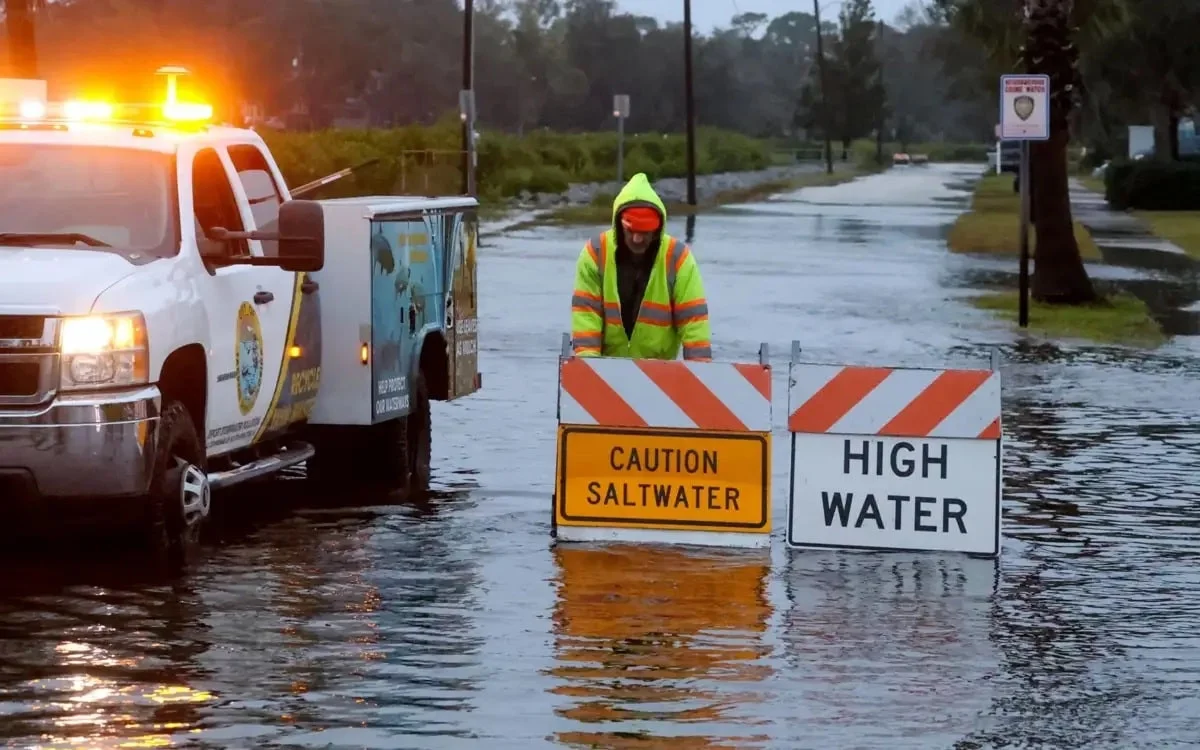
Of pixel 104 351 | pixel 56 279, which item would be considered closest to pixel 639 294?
pixel 104 351

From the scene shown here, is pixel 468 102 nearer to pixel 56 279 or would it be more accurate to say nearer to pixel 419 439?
pixel 419 439

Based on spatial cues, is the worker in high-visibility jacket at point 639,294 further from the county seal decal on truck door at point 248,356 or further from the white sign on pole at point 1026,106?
the white sign on pole at point 1026,106

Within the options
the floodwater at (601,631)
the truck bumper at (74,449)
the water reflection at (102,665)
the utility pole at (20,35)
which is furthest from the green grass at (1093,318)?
the water reflection at (102,665)

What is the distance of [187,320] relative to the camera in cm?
1080

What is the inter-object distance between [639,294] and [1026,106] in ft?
41.5

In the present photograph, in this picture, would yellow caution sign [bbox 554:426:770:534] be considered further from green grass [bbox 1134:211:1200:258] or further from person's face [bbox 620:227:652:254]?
green grass [bbox 1134:211:1200:258]

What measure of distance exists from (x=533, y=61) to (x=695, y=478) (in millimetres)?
150755

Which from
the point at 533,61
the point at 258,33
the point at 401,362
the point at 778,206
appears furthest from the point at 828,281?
the point at 533,61

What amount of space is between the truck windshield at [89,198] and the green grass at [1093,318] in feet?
48.9

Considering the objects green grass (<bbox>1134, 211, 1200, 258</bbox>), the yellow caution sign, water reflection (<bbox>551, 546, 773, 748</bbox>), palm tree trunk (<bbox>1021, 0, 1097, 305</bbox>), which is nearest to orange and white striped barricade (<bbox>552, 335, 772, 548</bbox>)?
the yellow caution sign

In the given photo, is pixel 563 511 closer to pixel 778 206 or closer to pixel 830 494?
pixel 830 494

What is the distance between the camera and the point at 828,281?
33.9 m

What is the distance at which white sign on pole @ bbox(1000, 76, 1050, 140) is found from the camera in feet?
77.2

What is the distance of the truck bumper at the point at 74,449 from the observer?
10055 millimetres
